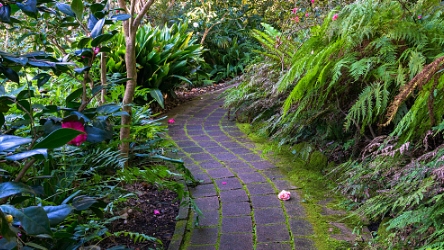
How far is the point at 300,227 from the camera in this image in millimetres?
2078

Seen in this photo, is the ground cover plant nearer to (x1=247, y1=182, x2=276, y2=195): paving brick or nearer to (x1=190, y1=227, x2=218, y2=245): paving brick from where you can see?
(x1=247, y1=182, x2=276, y2=195): paving brick

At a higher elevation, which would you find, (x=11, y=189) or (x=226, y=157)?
(x=11, y=189)

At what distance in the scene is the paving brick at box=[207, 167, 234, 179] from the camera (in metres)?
2.82

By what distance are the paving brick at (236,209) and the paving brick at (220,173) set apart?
1.51 ft

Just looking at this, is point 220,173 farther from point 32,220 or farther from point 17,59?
point 32,220

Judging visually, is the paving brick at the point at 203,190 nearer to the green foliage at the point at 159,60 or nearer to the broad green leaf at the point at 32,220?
the broad green leaf at the point at 32,220

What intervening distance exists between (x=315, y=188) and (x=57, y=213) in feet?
5.98

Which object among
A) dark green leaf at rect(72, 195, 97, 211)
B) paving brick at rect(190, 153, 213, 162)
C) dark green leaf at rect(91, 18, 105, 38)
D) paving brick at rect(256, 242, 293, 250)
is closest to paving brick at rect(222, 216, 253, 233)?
paving brick at rect(256, 242, 293, 250)

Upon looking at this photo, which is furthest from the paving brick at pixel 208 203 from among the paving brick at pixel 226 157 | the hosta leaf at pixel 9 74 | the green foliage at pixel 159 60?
the green foliage at pixel 159 60

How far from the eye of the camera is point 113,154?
215cm

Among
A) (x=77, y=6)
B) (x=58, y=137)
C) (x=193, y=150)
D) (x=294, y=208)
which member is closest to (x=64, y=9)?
(x=77, y=6)

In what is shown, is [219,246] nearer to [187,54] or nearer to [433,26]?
[433,26]

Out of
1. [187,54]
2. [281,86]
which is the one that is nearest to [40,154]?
[281,86]

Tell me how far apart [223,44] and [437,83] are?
263 inches
